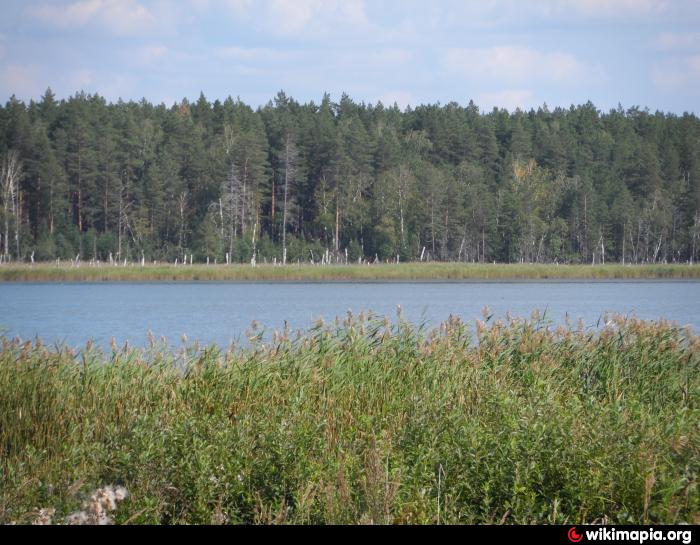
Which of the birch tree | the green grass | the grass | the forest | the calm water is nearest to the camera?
the grass

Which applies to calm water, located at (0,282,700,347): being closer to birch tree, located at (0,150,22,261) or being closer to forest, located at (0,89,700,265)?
birch tree, located at (0,150,22,261)

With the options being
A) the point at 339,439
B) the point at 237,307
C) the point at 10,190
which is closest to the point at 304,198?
the point at 10,190

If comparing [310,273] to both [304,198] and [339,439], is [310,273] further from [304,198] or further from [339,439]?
[339,439]

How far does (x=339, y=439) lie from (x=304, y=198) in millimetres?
78390

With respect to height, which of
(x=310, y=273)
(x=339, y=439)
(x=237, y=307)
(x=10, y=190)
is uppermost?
(x=10, y=190)

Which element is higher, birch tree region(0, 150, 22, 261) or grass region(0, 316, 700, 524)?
birch tree region(0, 150, 22, 261)

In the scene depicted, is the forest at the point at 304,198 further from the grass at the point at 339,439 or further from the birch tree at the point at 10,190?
the grass at the point at 339,439

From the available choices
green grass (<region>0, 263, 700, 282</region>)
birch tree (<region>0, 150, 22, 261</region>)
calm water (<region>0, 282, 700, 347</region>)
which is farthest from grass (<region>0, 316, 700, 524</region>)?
birch tree (<region>0, 150, 22, 261</region>)

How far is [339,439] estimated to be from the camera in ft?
27.6

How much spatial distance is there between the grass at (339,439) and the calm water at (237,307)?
937cm

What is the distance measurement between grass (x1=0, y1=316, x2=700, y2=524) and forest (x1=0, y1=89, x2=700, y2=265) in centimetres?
6155

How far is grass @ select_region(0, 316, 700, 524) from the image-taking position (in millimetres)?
7027

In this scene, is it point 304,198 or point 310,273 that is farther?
point 304,198

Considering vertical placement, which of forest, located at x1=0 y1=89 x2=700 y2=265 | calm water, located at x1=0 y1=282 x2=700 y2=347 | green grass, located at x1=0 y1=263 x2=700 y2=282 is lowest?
calm water, located at x1=0 y1=282 x2=700 y2=347
